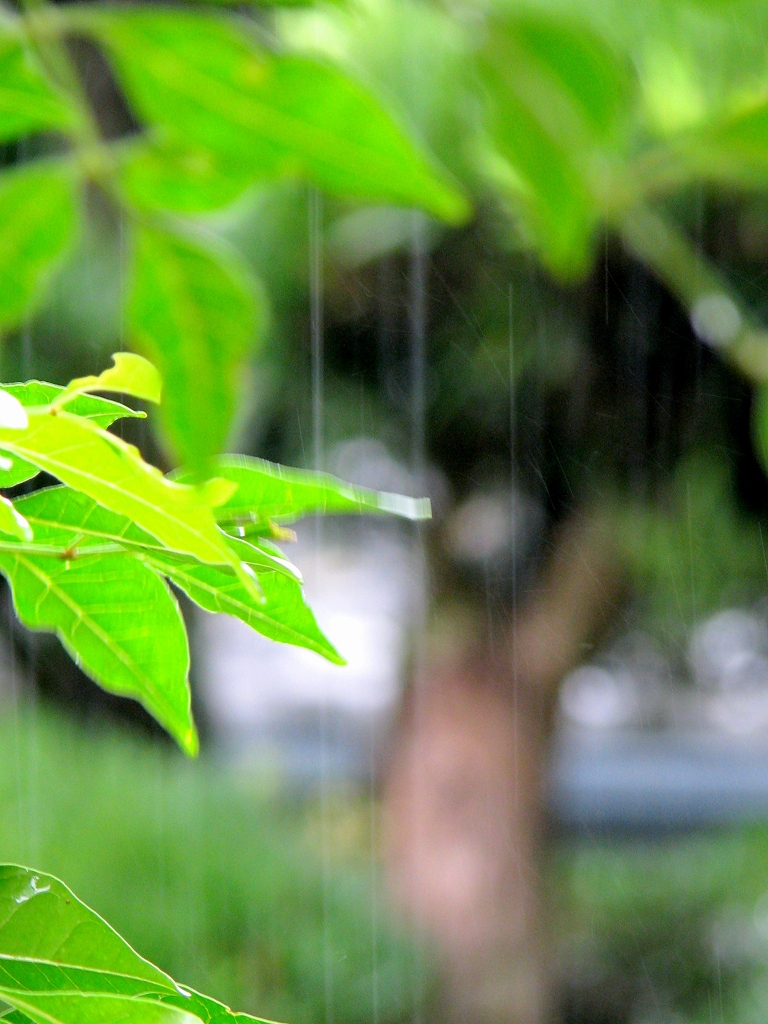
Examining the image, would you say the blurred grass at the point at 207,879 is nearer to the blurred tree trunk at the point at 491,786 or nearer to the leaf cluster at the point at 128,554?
the blurred tree trunk at the point at 491,786

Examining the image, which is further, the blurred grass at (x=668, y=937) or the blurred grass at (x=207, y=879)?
the blurred grass at (x=668, y=937)

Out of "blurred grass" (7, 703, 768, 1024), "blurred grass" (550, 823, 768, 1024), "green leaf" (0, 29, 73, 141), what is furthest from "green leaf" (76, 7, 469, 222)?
"blurred grass" (550, 823, 768, 1024)

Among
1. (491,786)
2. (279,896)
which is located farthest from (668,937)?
(279,896)

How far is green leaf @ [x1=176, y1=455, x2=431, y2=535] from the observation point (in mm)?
115

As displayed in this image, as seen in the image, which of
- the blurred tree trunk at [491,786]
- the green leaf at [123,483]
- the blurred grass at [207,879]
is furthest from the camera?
the blurred tree trunk at [491,786]

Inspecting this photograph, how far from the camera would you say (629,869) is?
1405 millimetres

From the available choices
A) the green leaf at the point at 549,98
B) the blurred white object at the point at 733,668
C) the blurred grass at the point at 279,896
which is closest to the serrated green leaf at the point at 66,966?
the green leaf at the point at 549,98

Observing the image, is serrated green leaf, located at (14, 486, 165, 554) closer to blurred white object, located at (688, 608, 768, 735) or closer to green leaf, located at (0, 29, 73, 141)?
green leaf, located at (0, 29, 73, 141)

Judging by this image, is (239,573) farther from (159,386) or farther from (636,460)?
(636,460)

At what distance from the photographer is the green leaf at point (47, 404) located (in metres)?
0.13

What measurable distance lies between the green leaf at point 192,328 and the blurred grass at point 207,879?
108 cm

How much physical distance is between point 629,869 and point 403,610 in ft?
1.56

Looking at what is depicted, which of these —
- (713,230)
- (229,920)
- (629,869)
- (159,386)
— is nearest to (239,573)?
(159,386)

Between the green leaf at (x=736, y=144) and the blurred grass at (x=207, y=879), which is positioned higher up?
the green leaf at (x=736, y=144)
